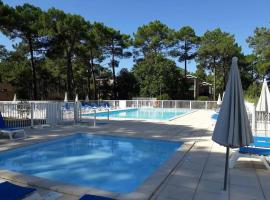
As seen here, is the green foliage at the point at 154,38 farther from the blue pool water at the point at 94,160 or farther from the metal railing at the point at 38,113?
the blue pool water at the point at 94,160

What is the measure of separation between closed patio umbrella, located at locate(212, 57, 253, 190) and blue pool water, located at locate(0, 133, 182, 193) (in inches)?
87.6

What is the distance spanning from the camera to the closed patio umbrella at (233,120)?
160 inches

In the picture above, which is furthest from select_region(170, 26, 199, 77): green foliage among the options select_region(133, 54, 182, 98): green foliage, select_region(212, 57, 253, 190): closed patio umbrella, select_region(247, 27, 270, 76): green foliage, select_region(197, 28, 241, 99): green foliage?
select_region(212, 57, 253, 190): closed patio umbrella

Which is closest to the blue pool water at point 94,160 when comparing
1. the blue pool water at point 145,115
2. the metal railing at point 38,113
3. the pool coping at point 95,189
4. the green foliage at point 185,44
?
the pool coping at point 95,189

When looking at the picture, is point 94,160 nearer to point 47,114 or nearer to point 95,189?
point 95,189

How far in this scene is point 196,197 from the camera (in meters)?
4.32

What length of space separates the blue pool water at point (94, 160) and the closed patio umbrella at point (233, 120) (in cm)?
223

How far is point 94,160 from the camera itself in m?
8.18

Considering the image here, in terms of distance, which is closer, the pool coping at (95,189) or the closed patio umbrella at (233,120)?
the closed patio umbrella at (233,120)

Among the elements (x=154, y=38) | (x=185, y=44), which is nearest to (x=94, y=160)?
(x=154, y=38)

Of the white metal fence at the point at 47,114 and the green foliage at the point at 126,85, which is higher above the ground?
the green foliage at the point at 126,85

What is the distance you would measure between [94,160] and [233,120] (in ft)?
16.2

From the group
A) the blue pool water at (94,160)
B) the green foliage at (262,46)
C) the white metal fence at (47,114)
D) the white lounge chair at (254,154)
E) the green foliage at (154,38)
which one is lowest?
the blue pool water at (94,160)

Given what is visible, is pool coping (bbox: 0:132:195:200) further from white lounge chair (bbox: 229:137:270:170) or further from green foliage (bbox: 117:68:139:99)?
green foliage (bbox: 117:68:139:99)
